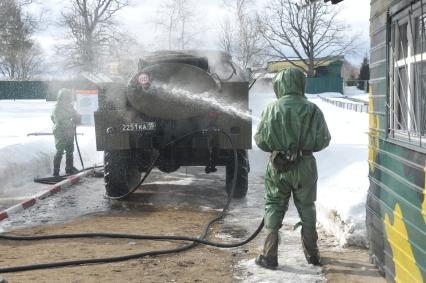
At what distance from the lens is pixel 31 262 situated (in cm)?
468

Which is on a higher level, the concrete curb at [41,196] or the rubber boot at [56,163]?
the rubber boot at [56,163]

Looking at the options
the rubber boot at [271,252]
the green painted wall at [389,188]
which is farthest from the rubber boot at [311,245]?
the green painted wall at [389,188]

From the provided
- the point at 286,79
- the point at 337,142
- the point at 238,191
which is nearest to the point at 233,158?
the point at 238,191

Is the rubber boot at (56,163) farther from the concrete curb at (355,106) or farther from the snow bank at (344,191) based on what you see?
the concrete curb at (355,106)

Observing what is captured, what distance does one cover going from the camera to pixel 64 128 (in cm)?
1008

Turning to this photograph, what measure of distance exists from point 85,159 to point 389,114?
918 centimetres

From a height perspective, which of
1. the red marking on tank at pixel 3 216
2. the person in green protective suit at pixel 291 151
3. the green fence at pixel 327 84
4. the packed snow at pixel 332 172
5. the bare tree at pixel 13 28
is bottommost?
the red marking on tank at pixel 3 216

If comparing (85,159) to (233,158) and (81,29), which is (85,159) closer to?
(233,158)

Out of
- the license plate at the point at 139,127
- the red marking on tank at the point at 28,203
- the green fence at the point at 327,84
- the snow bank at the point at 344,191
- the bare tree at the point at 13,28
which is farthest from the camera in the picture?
the green fence at the point at 327,84

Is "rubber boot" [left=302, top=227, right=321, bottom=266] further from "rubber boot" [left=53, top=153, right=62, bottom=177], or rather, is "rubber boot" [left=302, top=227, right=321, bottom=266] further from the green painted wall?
"rubber boot" [left=53, top=153, right=62, bottom=177]

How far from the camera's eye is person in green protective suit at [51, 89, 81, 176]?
1000cm

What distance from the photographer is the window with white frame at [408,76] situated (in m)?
3.50

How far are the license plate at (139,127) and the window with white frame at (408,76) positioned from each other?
3.91 m

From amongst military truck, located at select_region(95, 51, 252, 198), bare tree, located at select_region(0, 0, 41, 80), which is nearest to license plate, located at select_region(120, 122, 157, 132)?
military truck, located at select_region(95, 51, 252, 198)
